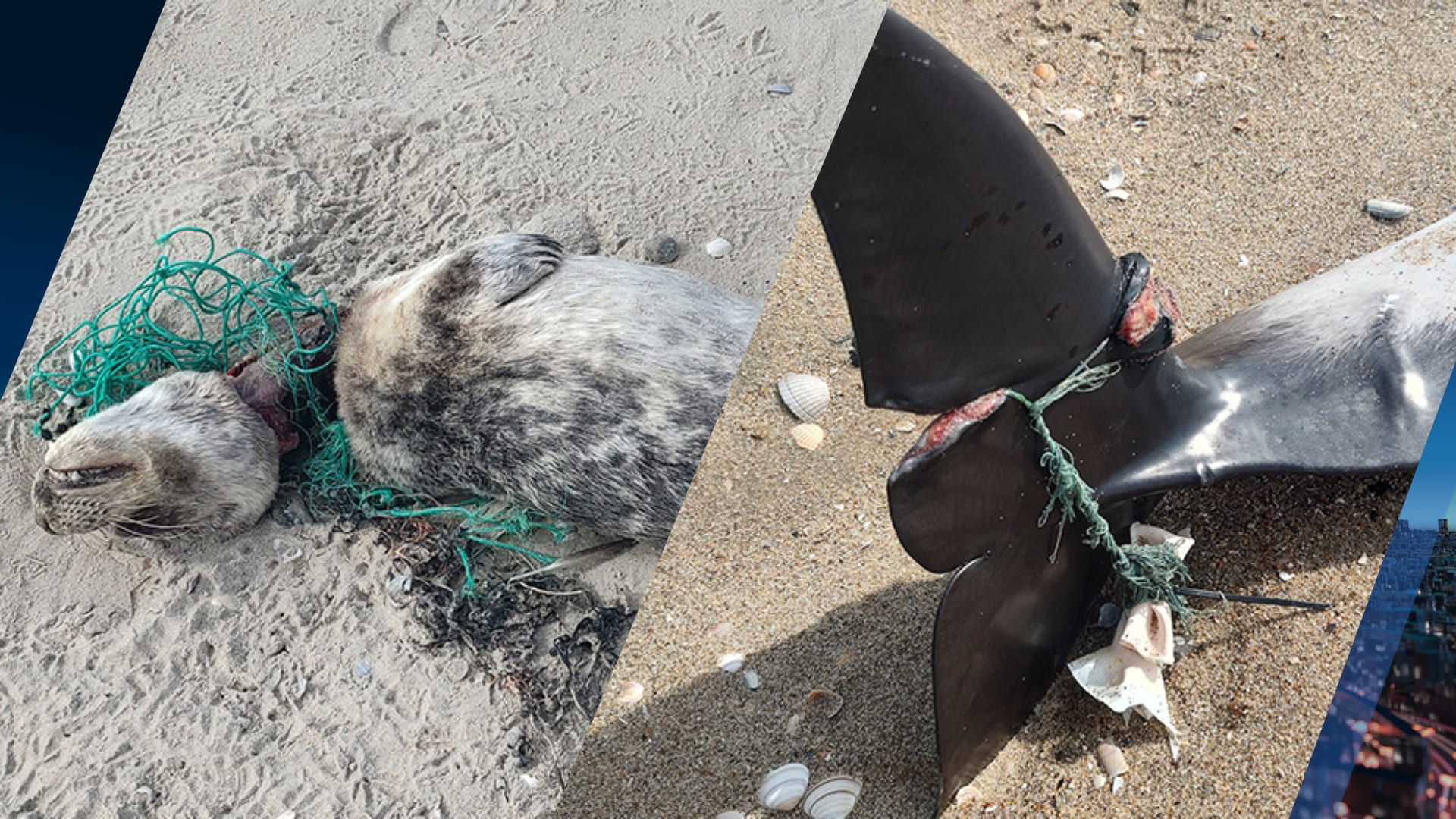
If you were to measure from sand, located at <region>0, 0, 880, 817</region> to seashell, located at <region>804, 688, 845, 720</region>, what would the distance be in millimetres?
682

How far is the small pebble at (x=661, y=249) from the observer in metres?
3.62

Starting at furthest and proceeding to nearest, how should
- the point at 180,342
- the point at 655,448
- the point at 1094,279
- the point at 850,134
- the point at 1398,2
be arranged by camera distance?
the point at 1398,2
the point at 180,342
the point at 655,448
the point at 1094,279
the point at 850,134

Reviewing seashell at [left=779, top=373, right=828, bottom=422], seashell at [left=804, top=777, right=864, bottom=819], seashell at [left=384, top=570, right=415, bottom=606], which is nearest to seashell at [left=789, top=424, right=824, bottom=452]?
seashell at [left=779, top=373, right=828, bottom=422]

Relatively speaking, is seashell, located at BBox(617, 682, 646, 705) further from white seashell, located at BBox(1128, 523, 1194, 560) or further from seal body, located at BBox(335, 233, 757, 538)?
white seashell, located at BBox(1128, 523, 1194, 560)

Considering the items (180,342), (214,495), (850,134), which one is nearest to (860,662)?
(850,134)

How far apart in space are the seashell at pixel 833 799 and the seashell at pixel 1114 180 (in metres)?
1.97

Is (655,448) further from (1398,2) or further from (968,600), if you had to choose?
(1398,2)

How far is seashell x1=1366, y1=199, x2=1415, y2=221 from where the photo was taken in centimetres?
328

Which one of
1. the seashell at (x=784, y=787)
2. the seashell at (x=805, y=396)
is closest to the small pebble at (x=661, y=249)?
the seashell at (x=805, y=396)

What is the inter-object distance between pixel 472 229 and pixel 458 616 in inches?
50.9

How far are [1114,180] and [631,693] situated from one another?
210 cm

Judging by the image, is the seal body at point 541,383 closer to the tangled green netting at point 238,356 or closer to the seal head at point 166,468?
the tangled green netting at point 238,356

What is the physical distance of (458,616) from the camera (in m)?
3.07

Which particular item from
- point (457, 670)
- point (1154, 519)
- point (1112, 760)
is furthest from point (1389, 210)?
point (457, 670)
